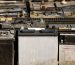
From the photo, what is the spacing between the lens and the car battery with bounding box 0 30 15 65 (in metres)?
9.53

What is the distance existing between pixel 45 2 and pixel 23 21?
81cm

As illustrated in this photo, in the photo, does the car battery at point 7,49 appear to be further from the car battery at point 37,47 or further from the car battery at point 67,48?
the car battery at point 67,48

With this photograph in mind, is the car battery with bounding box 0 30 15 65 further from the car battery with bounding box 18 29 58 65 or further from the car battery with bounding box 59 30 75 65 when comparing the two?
the car battery with bounding box 59 30 75 65

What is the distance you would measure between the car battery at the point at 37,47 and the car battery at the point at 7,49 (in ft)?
0.52

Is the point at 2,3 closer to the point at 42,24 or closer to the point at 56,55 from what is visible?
the point at 42,24

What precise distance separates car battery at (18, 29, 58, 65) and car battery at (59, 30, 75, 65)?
11 centimetres

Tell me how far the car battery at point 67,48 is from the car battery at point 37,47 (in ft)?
0.38

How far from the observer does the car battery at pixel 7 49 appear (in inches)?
375

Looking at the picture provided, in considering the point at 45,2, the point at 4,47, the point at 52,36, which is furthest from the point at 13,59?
the point at 45,2

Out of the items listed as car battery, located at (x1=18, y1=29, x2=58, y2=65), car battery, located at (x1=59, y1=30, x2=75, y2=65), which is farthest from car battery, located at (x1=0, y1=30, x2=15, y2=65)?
car battery, located at (x1=59, y1=30, x2=75, y2=65)

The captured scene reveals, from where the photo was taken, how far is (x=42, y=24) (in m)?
9.95

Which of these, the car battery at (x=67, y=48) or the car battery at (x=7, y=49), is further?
the car battery at (x=67, y=48)

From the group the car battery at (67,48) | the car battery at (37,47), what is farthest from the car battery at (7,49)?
the car battery at (67,48)

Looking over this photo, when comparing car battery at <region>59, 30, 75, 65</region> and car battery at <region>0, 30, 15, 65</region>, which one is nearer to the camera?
car battery at <region>0, 30, 15, 65</region>
